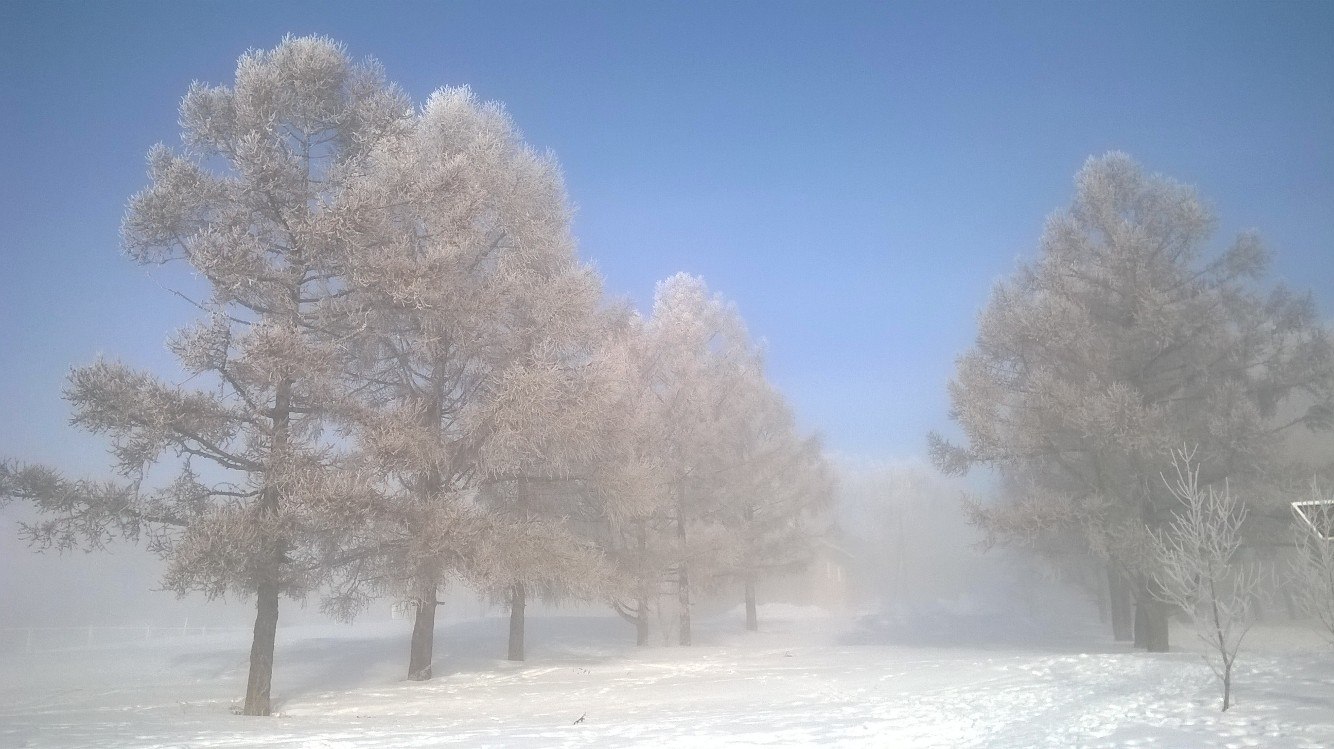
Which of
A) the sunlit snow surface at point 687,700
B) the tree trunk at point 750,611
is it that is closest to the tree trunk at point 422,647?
the sunlit snow surface at point 687,700

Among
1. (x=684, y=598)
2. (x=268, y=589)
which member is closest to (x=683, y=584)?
(x=684, y=598)

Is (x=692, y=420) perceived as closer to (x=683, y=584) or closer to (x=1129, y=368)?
(x=683, y=584)

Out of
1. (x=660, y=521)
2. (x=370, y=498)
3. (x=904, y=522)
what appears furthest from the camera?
(x=904, y=522)

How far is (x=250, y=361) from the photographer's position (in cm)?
1022

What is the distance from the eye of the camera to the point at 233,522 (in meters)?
9.84

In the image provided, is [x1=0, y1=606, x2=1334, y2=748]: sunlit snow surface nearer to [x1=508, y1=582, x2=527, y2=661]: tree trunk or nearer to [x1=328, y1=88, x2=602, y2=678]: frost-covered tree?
[x1=508, y1=582, x2=527, y2=661]: tree trunk

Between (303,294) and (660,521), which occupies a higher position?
(303,294)

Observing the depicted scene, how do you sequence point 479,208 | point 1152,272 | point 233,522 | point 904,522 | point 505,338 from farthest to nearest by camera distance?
point 904,522, point 1152,272, point 505,338, point 479,208, point 233,522

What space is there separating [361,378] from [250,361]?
9.99 ft

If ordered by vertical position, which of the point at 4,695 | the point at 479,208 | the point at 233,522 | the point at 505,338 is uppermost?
the point at 479,208

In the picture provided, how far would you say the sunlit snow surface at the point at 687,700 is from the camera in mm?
7398

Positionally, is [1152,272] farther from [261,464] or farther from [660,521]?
[261,464]

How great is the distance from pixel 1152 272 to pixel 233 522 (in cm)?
1714

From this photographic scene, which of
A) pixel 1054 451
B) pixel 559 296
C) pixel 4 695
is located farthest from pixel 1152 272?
pixel 4 695
